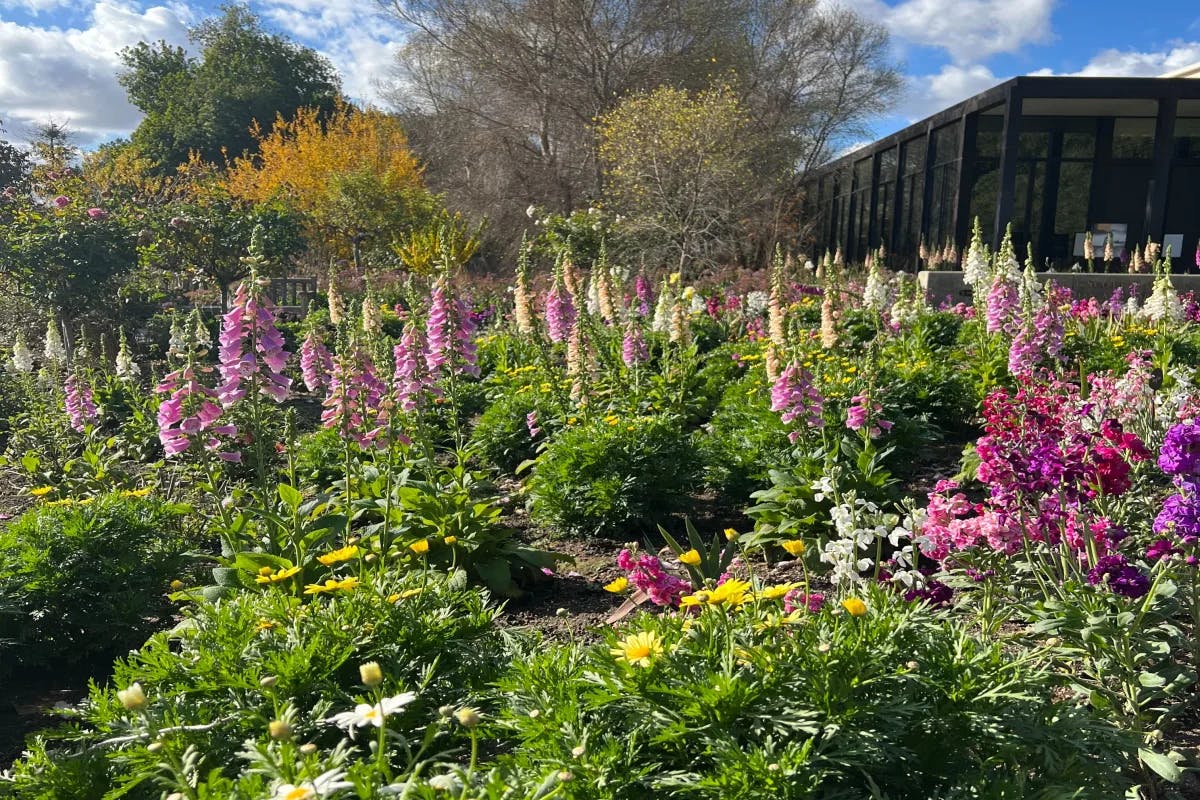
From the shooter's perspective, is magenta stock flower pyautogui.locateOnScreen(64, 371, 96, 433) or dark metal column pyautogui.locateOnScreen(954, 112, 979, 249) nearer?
magenta stock flower pyautogui.locateOnScreen(64, 371, 96, 433)

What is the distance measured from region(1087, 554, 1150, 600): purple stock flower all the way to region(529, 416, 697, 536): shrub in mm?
2406

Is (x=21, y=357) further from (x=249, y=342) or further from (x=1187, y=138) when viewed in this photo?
(x=1187, y=138)

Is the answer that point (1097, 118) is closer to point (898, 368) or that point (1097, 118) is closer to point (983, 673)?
point (898, 368)

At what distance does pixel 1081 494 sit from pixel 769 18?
26937 mm

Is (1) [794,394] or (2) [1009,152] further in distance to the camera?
(2) [1009,152]

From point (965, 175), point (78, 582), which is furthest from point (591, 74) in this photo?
point (78, 582)

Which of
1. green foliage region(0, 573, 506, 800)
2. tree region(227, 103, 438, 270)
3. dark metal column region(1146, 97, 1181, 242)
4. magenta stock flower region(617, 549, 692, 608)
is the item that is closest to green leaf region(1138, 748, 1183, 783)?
magenta stock flower region(617, 549, 692, 608)

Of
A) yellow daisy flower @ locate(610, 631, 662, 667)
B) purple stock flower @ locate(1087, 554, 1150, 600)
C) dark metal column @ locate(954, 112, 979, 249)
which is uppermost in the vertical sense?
dark metal column @ locate(954, 112, 979, 249)

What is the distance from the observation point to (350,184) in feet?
77.3

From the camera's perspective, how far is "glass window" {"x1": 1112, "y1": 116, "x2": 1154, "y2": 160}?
18438 mm

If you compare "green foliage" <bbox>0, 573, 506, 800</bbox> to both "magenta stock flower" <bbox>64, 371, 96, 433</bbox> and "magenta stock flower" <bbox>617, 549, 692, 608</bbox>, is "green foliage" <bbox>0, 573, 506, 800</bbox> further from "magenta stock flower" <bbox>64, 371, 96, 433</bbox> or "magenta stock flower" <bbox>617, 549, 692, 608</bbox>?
"magenta stock flower" <bbox>64, 371, 96, 433</bbox>

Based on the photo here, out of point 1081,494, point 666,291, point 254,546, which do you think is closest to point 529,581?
point 254,546

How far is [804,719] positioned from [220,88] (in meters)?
45.3

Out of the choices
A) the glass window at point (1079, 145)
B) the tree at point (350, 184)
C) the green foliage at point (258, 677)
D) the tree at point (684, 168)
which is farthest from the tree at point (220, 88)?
the green foliage at point (258, 677)
